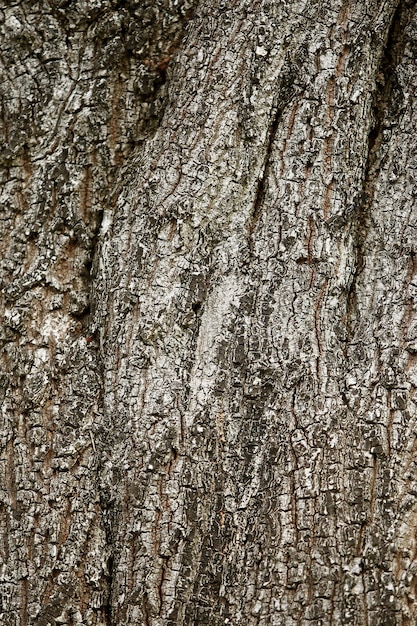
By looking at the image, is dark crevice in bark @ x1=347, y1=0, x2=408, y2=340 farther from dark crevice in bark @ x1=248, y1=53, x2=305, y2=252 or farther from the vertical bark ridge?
the vertical bark ridge

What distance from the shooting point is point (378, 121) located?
2664 millimetres

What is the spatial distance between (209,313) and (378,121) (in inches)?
33.3

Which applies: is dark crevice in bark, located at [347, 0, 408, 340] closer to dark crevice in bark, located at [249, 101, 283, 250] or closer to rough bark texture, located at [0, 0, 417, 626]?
rough bark texture, located at [0, 0, 417, 626]

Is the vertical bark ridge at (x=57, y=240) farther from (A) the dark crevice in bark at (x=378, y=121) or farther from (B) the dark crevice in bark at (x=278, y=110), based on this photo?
(A) the dark crevice in bark at (x=378, y=121)

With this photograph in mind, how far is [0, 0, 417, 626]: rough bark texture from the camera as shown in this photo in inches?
93.4

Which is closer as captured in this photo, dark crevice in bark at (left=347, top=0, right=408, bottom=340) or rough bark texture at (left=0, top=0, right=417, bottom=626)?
rough bark texture at (left=0, top=0, right=417, bottom=626)

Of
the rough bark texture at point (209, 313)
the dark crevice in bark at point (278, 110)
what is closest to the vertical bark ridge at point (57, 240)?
the rough bark texture at point (209, 313)

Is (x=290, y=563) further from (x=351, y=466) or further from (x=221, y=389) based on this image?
(x=221, y=389)

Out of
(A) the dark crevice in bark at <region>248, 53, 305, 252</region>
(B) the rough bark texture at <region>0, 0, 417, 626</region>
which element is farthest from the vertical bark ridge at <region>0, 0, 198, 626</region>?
(A) the dark crevice in bark at <region>248, 53, 305, 252</region>

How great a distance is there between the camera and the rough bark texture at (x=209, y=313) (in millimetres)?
2371

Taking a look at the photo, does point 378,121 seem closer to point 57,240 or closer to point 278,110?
point 278,110

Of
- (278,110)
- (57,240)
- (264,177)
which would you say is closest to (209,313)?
(264,177)

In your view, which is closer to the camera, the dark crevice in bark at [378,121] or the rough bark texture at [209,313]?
the rough bark texture at [209,313]

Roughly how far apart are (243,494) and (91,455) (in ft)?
1.63
